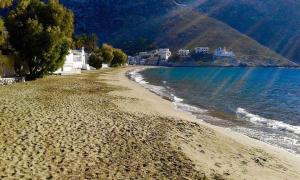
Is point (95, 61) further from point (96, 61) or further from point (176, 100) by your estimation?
point (176, 100)

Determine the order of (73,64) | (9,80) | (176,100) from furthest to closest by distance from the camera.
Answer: (73,64)
(9,80)
(176,100)

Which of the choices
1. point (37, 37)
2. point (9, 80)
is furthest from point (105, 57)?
point (9, 80)

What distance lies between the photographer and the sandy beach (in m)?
13.1

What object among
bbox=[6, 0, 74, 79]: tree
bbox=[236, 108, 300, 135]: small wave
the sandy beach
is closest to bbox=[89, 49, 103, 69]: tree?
bbox=[6, 0, 74, 79]: tree

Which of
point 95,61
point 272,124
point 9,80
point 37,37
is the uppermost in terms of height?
point 37,37

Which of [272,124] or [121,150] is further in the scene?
[272,124]

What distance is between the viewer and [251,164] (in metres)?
15.7

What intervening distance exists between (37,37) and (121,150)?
4002 centimetres

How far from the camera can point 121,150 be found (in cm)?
1594

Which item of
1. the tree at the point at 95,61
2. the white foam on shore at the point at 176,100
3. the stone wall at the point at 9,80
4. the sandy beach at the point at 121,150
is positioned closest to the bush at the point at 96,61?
the tree at the point at 95,61

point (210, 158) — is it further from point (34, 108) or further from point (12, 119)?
point (34, 108)

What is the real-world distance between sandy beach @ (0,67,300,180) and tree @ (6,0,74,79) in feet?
92.7

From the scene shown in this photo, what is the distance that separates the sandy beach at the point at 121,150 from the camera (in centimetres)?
1307

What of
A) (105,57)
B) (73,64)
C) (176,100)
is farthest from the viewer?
(105,57)
